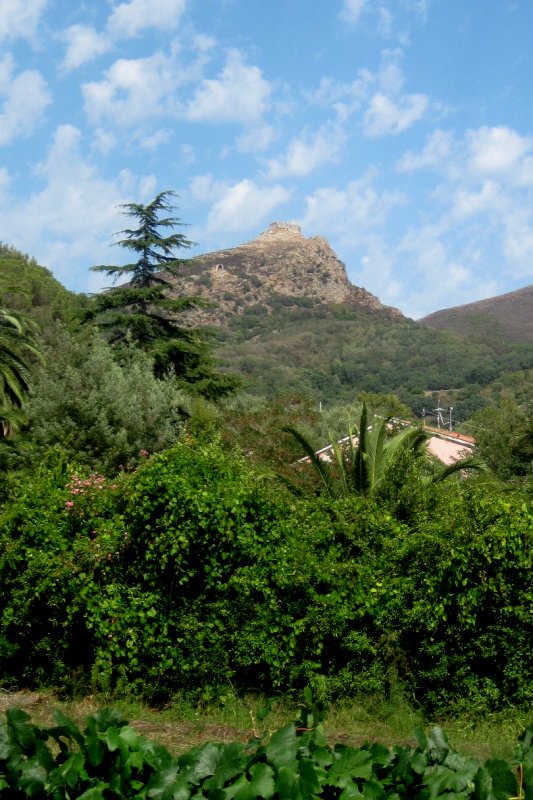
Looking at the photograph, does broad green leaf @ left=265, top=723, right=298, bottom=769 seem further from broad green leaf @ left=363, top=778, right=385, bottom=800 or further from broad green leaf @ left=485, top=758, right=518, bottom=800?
broad green leaf @ left=485, top=758, right=518, bottom=800

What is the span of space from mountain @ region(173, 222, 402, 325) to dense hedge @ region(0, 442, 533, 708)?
3738 inches

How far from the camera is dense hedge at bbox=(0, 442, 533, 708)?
7.62 m

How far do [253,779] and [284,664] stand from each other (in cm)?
520

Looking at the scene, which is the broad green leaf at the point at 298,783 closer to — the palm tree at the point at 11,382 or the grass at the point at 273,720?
the grass at the point at 273,720

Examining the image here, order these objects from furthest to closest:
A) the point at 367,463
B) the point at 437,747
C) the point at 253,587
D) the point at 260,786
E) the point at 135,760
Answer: the point at 367,463
the point at 253,587
the point at 437,747
the point at 135,760
the point at 260,786

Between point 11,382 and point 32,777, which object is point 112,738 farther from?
point 11,382

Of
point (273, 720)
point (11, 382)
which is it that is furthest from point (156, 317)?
point (273, 720)

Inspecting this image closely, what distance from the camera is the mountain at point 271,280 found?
368ft

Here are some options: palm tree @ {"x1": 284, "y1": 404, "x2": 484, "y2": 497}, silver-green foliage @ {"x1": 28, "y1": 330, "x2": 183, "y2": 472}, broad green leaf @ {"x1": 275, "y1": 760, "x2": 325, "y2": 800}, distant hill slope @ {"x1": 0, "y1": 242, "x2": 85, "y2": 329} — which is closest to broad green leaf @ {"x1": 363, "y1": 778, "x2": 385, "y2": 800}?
broad green leaf @ {"x1": 275, "y1": 760, "x2": 325, "y2": 800}

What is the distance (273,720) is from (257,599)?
125cm

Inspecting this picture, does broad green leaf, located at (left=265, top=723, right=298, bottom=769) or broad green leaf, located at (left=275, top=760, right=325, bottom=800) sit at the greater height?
broad green leaf, located at (left=265, top=723, right=298, bottom=769)

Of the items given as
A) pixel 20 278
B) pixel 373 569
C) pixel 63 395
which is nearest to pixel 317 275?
pixel 20 278

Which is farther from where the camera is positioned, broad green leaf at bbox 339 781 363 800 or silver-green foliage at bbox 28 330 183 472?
silver-green foliage at bbox 28 330 183 472

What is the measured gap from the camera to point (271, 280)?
12312 centimetres
